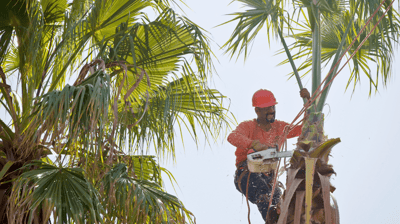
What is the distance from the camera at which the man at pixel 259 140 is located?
436cm

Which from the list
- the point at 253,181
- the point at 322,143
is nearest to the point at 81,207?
the point at 253,181

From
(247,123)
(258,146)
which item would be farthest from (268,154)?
(247,123)

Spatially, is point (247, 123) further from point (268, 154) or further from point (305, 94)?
point (305, 94)

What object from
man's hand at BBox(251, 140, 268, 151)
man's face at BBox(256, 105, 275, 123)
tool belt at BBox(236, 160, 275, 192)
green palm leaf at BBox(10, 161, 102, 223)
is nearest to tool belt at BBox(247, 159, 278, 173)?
man's hand at BBox(251, 140, 268, 151)

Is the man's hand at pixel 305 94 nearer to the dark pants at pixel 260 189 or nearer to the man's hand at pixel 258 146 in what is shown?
the man's hand at pixel 258 146

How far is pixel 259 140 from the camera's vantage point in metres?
4.70

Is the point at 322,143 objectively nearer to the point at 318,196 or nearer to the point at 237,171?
the point at 318,196

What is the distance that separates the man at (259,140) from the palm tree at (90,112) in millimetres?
549

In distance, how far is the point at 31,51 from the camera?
4.72 metres

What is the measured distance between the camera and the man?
4359mm

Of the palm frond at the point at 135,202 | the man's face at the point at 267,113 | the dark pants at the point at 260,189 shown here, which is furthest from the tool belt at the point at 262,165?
the man's face at the point at 267,113

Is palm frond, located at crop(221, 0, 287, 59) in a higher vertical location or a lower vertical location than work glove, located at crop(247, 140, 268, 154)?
higher

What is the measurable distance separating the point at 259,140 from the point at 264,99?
0.43 m

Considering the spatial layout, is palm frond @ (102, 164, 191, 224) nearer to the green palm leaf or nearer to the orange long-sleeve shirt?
the green palm leaf
